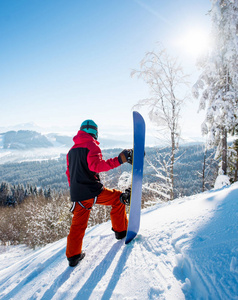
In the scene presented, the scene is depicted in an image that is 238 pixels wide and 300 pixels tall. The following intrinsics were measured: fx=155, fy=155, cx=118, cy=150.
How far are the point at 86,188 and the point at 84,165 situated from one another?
1.25 feet

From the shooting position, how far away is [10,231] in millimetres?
27000

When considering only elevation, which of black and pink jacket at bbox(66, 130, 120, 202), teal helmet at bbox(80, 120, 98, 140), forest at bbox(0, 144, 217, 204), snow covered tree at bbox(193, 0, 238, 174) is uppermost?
snow covered tree at bbox(193, 0, 238, 174)

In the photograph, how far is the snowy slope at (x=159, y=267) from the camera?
4.47ft

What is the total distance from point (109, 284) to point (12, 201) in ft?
199

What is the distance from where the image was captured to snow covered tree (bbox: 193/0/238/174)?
7.52m

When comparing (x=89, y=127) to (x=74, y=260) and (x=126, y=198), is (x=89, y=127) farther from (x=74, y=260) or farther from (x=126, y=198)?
(x=74, y=260)

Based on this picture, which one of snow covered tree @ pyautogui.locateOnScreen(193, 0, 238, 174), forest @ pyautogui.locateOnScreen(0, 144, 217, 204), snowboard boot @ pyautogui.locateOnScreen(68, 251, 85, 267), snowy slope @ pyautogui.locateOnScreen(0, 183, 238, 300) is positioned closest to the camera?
snowy slope @ pyautogui.locateOnScreen(0, 183, 238, 300)

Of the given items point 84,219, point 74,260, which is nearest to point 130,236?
point 84,219

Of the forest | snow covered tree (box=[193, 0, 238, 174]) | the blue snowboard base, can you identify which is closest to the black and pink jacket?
the blue snowboard base

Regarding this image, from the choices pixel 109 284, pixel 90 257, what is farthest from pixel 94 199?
pixel 109 284

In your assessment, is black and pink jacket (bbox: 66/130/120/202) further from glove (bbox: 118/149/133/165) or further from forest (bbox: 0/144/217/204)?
forest (bbox: 0/144/217/204)

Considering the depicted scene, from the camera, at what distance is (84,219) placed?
2.52 meters

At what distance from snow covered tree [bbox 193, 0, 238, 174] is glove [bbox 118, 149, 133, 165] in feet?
24.8

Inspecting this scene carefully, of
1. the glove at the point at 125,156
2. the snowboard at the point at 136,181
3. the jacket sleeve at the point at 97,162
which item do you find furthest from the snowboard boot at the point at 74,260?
the glove at the point at 125,156
